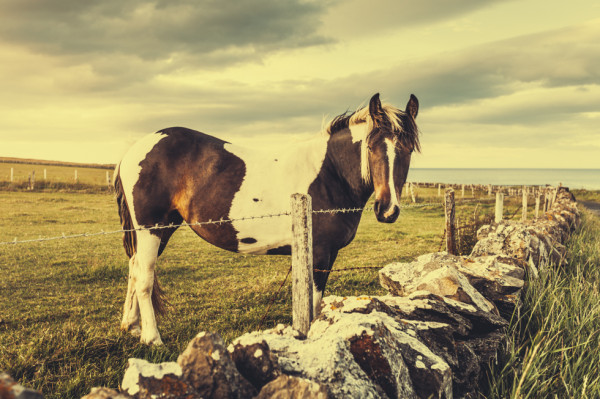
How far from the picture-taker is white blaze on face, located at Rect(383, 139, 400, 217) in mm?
3918

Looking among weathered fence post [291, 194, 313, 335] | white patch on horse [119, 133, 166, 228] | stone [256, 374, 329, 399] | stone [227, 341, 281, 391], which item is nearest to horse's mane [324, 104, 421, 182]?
weathered fence post [291, 194, 313, 335]

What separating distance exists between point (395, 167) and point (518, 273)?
1.72m

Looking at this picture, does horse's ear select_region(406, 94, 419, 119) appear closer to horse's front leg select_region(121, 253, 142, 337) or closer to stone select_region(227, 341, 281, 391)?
stone select_region(227, 341, 281, 391)

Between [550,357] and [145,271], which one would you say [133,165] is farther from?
[550,357]

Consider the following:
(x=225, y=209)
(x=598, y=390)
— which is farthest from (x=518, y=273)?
(x=225, y=209)

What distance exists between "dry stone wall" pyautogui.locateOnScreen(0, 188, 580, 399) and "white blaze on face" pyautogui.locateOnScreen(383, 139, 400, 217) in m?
0.72

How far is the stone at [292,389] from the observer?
5.03ft

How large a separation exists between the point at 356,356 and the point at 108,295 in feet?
19.3

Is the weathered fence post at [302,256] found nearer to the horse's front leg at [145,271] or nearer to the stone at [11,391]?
the stone at [11,391]

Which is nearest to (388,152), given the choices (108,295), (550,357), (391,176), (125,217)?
(391,176)

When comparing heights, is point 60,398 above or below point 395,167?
below

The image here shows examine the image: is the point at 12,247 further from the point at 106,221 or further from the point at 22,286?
the point at 106,221

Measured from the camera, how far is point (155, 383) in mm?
1449

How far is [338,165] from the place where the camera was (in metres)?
4.59
